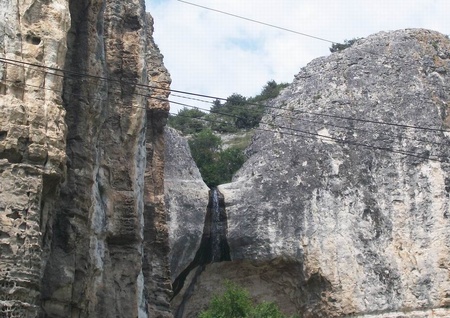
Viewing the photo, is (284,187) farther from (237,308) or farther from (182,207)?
(237,308)

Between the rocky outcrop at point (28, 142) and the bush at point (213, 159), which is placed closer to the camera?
the rocky outcrop at point (28, 142)

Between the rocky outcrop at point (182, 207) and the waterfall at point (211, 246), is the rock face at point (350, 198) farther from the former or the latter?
the rocky outcrop at point (182, 207)

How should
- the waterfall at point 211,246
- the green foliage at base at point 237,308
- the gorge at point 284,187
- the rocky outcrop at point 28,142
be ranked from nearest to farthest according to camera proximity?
the rocky outcrop at point 28,142, the gorge at point 284,187, the green foliage at base at point 237,308, the waterfall at point 211,246

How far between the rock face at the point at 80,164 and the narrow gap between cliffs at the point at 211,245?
620cm

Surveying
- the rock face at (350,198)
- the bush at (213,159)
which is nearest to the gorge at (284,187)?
the rock face at (350,198)

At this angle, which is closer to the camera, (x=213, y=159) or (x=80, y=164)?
(x=80, y=164)

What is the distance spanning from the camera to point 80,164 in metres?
19.3

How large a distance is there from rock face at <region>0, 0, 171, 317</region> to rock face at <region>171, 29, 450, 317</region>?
20.1 feet

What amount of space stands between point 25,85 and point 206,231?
51.3 ft

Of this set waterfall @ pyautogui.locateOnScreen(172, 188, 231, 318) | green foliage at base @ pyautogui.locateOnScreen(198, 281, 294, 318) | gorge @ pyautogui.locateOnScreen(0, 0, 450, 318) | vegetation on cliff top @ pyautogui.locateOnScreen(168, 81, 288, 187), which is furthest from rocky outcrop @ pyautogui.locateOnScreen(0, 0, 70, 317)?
vegetation on cliff top @ pyautogui.locateOnScreen(168, 81, 288, 187)

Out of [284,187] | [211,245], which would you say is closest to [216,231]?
[211,245]

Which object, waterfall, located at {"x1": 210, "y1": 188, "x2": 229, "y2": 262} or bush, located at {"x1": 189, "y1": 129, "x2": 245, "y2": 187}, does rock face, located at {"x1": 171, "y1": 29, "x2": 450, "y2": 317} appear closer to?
waterfall, located at {"x1": 210, "y1": 188, "x2": 229, "y2": 262}

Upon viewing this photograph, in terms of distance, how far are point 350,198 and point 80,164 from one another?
13.3m

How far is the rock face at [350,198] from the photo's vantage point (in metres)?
30.5
